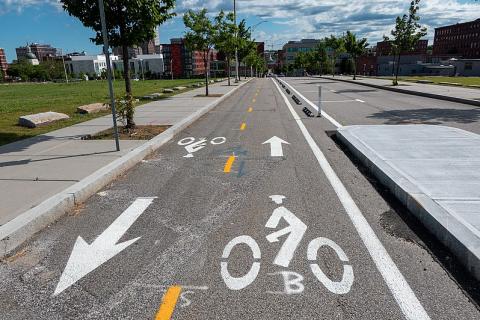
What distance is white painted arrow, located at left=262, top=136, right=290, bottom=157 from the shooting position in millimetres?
9285

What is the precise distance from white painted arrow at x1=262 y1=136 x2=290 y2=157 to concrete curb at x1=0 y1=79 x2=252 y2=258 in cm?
318

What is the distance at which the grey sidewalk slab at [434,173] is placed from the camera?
4.41 metres

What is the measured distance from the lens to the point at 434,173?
661 cm

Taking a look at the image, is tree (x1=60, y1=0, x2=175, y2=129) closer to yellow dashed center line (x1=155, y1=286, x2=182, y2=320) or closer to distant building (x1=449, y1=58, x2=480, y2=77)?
yellow dashed center line (x1=155, y1=286, x2=182, y2=320)

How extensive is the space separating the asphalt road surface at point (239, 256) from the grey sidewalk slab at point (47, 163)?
708mm

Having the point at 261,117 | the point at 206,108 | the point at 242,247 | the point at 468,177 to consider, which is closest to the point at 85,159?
the point at 242,247

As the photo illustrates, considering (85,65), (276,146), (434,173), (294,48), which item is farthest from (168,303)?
(85,65)

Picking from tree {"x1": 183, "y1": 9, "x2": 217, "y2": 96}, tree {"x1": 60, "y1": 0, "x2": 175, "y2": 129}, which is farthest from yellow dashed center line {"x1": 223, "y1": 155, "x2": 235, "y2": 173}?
tree {"x1": 183, "y1": 9, "x2": 217, "y2": 96}

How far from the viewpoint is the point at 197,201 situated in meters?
6.16

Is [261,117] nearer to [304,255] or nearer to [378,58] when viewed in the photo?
[304,255]

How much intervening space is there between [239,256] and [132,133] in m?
7.95

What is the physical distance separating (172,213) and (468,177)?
4.91 m

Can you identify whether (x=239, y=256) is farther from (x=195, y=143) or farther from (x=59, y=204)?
(x=195, y=143)

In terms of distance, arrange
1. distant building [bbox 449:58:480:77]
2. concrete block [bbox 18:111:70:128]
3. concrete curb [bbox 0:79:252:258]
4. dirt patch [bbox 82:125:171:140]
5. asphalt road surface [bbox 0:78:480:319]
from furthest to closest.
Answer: distant building [bbox 449:58:480:77]
concrete block [bbox 18:111:70:128]
dirt patch [bbox 82:125:171:140]
concrete curb [bbox 0:79:252:258]
asphalt road surface [bbox 0:78:480:319]
